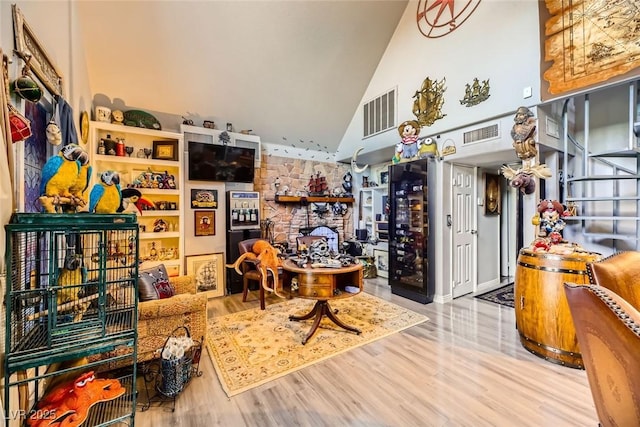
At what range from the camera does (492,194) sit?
4.67m

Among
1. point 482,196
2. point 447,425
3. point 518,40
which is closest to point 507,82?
point 518,40

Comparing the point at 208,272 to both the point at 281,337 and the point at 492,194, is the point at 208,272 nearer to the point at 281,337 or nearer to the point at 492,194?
the point at 281,337

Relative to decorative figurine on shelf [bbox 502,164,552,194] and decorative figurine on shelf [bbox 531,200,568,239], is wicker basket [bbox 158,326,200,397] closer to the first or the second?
decorative figurine on shelf [bbox 531,200,568,239]

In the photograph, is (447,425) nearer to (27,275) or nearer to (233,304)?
(27,275)

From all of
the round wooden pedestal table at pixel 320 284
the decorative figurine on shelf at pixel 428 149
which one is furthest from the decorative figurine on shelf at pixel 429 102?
the round wooden pedestal table at pixel 320 284

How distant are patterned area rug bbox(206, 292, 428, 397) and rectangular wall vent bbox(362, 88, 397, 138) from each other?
298 centimetres

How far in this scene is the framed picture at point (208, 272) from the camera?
4.22 metres

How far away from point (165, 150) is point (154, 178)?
45 centimetres

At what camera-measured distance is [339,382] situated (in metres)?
2.16

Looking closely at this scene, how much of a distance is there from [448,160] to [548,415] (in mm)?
3010

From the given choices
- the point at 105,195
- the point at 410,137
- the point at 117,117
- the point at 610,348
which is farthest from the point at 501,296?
the point at 117,117

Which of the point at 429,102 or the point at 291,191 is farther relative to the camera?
the point at 291,191

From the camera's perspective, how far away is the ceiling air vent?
3.42m

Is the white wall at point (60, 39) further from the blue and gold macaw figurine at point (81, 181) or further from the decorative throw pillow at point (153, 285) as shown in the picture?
the decorative throw pillow at point (153, 285)
